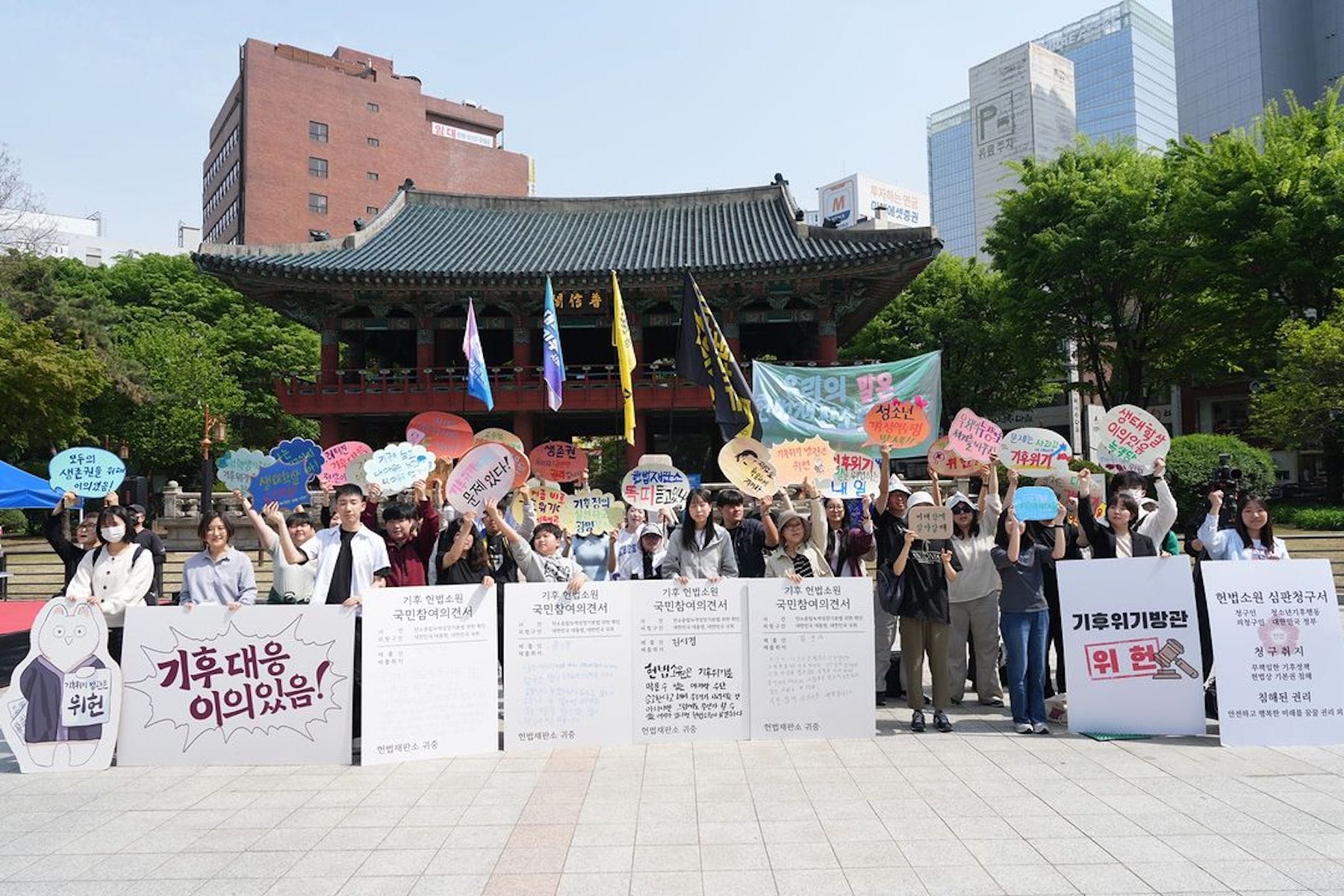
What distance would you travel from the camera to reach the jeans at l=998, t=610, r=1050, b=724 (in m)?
5.90

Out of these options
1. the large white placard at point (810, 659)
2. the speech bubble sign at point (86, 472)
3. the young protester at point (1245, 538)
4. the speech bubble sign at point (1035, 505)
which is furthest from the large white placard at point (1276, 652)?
the speech bubble sign at point (86, 472)

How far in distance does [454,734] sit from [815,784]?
2447mm

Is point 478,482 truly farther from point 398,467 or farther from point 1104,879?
point 1104,879

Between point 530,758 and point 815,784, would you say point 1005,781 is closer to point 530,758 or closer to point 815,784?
point 815,784

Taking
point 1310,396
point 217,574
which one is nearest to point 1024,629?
point 217,574

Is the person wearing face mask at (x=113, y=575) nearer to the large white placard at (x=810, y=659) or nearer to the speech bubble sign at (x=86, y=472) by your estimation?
the speech bubble sign at (x=86, y=472)

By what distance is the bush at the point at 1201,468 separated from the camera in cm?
1666

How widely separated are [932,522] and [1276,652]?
244cm

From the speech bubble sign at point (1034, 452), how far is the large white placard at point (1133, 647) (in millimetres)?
1175

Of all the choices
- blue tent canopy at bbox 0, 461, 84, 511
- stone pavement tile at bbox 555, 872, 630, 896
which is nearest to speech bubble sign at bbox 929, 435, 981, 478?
stone pavement tile at bbox 555, 872, 630, 896

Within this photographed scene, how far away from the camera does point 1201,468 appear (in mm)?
16859

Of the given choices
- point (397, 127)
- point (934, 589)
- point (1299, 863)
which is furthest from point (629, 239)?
point (397, 127)

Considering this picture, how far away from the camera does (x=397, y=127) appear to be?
57.5 m

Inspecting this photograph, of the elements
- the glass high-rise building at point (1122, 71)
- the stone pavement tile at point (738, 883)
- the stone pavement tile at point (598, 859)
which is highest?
the glass high-rise building at point (1122, 71)
